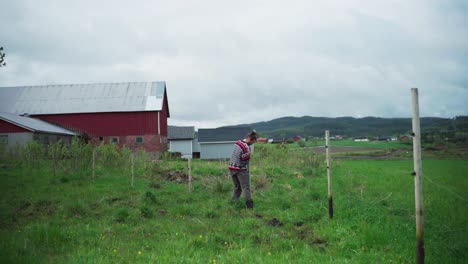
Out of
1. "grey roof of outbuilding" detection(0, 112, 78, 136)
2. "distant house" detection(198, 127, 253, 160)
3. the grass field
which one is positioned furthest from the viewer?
"distant house" detection(198, 127, 253, 160)

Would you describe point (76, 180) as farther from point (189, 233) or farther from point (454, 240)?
point (454, 240)

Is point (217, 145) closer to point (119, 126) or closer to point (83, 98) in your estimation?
point (119, 126)

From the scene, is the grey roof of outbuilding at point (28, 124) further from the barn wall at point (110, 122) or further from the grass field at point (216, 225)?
the grass field at point (216, 225)

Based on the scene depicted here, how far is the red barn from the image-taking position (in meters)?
38.9

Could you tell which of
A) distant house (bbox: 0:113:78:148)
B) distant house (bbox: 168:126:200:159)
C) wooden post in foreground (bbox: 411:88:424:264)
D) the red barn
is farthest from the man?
distant house (bbox: 168:126:200:159)

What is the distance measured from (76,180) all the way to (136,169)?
12.1 ft

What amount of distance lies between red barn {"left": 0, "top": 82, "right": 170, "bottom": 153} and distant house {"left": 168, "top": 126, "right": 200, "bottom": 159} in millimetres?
12745

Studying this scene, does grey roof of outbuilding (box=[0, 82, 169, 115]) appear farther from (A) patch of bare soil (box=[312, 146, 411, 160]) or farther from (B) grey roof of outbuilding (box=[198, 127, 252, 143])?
(A) patch of bare soil (box=[312, 146, 411, 160])

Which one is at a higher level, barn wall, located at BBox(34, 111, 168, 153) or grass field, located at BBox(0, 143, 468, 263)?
barn wall, located at BBox(34, 111, 168, 153)

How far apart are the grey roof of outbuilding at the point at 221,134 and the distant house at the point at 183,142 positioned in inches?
121

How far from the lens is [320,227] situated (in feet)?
25.5

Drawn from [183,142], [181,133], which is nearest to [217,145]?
[183,142]

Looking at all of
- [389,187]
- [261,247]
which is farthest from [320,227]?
[389,187]

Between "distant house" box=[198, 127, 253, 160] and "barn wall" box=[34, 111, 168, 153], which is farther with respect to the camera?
"distant house" box=[198, 127, 253, 160]
